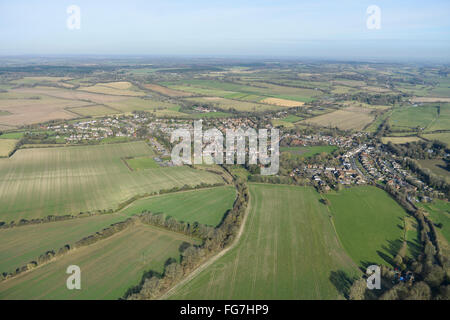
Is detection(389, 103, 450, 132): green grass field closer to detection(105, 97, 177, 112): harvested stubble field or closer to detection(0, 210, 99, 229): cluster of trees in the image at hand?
detection(105, 97, 177, 112): harvested stubble field

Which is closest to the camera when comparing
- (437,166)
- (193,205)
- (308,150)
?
(193,205)

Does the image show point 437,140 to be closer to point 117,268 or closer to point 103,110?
point 117,268

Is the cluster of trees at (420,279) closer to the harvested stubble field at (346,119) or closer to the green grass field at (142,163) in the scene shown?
the green grass field at (142,163)

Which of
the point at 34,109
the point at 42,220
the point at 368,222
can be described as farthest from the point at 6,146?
the point at 368,222

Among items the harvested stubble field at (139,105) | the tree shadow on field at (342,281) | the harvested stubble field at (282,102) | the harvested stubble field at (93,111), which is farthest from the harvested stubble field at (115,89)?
the tree shadow on field at (342,281)

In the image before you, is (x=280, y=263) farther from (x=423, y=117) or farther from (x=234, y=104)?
(x=423, y=117)
